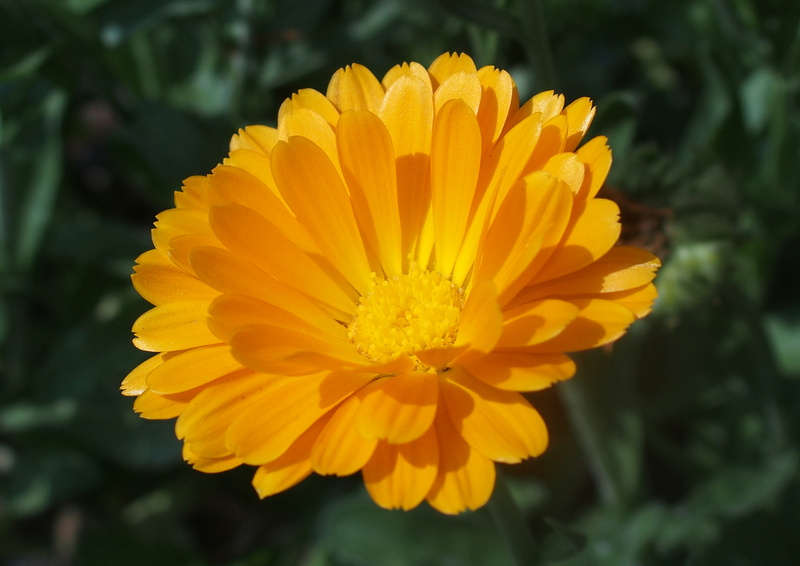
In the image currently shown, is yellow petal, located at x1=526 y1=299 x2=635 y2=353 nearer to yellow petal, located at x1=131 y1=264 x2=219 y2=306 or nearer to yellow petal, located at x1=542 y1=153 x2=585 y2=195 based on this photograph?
yellow petal, located at x1=542 y1=153 x2=585 y2=195

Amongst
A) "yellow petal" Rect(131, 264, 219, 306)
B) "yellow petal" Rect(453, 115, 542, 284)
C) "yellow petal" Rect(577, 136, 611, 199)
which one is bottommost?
"yellow petal" Rect(577, 136, 611, 199)

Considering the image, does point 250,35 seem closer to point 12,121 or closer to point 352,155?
point 12,121

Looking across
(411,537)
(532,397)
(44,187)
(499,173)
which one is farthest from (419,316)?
(44,187)

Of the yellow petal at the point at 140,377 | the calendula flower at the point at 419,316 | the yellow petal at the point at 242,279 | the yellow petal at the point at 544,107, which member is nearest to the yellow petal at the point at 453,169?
the calendula flower at the point at 419,316

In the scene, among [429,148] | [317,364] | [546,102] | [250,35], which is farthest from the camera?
[250,35]

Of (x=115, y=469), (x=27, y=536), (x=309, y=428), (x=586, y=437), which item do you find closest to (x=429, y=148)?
(x=309, y=428)

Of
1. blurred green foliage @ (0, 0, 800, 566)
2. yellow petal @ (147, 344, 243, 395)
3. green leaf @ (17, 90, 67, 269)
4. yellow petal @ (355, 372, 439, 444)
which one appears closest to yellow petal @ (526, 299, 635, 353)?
yellow petal @ (355, 372, 439, 444)
